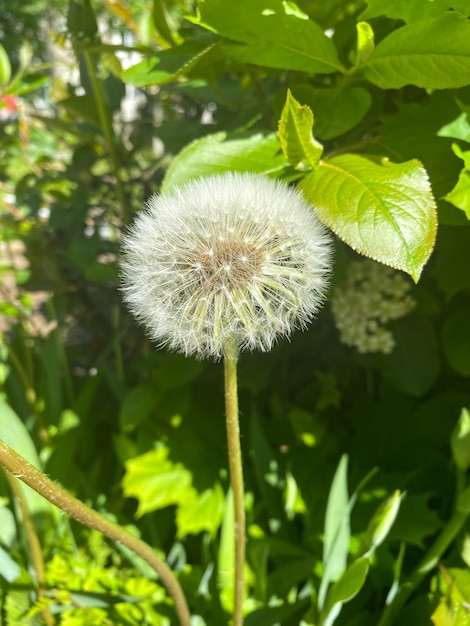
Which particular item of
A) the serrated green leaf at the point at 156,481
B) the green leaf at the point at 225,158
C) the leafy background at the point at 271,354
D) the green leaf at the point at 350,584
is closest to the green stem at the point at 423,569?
the leafy background at the point at 271,354

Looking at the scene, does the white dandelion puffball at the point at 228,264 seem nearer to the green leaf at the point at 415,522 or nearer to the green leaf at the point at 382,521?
the green leaf at the point at 382,521

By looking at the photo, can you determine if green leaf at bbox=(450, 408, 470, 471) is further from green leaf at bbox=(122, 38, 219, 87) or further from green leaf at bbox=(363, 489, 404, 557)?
green leaf at bbox=(122, 38, 219, 87)

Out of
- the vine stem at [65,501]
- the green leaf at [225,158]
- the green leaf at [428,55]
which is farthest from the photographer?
the green leaf at [225,158]

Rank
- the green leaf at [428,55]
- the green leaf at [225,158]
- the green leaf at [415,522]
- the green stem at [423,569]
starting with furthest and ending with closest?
1. the green leaf at [415,522]
2. the green stem at [423,569]
3. the green leaf at [225,158]
4. the green leaf at [428,55]

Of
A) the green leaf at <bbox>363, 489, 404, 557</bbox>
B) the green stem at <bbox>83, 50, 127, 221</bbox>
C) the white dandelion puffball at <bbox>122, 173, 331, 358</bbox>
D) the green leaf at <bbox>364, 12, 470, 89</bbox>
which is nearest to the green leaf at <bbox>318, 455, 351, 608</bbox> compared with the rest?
the green leaf at <bbox>363, 489, 404, 557</bbox>

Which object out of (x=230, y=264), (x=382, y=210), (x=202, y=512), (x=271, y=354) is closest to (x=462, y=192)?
(x=382, y=210)

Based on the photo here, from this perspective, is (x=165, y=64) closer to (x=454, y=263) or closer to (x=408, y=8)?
(x=408, y=8)
